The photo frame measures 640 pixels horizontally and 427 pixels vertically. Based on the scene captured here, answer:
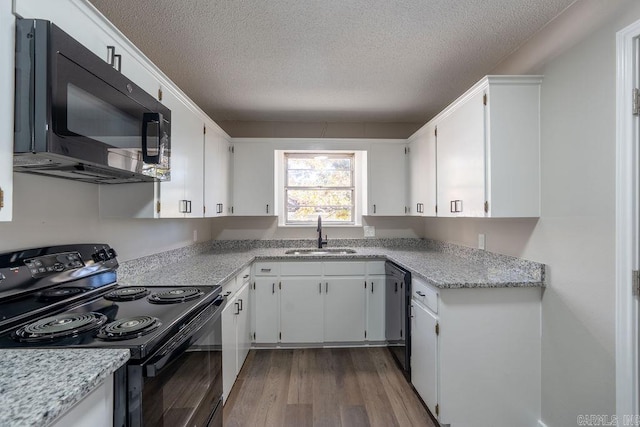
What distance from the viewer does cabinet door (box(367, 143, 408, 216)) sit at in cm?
321

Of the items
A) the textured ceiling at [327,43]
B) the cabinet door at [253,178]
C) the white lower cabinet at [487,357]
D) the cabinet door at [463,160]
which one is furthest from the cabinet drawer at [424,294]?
the cabinet door at [253,178]

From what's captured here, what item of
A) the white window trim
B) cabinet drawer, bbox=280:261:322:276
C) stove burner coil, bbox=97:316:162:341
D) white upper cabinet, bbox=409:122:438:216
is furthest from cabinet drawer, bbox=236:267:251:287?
white upper cabinet, bbox=409:122:438:216

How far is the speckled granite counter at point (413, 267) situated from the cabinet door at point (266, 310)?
0.27 meters

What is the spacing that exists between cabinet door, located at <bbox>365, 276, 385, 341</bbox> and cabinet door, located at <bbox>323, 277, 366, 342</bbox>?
59mm

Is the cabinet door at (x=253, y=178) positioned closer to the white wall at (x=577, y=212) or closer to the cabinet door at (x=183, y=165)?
the cabinet door at (x=183, y=165)

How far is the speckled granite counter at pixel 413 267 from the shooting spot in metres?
1.76

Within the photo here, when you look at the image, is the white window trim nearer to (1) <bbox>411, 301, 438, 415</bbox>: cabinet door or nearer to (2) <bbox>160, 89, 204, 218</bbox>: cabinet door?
(2) <bbox>160, 89, 204, 218</bbox>: cabinet door

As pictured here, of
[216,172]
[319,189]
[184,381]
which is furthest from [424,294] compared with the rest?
[216,172]

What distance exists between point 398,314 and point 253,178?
2006mm

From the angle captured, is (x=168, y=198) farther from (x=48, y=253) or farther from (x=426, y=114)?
(x=426, y=114)

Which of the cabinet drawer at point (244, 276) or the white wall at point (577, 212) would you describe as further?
the cabinet drawer at point (244, 276)

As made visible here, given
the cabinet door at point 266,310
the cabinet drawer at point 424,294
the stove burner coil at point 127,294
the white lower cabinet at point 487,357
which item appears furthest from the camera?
the cabinet door at point 266,310

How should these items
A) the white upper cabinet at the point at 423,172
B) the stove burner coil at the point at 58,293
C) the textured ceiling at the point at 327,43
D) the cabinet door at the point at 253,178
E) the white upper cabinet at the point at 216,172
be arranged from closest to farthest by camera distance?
the stove burner coil at the point at 58,293, the textured ceiling at the point at 327,43, the white upper cabinet at the point at 216,172, the white upper cabinet at the point at 423,172, the cabinet door at the point at 253,178

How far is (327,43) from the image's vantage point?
187 cm
